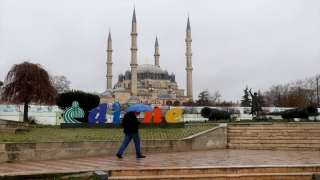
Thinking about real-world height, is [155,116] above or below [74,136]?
above

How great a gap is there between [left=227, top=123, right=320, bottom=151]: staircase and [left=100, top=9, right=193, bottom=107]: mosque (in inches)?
2328

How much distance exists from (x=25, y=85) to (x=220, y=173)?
680 inches

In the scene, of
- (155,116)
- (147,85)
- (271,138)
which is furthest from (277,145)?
(147,85)

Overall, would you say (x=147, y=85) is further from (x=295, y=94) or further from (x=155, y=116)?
(x=155, y=116)

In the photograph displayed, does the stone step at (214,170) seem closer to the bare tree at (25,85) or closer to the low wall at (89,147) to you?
the low wall at (89,147)

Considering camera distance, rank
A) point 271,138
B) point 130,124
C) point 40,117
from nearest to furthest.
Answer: point 130,124, point 271,138, point 40,117

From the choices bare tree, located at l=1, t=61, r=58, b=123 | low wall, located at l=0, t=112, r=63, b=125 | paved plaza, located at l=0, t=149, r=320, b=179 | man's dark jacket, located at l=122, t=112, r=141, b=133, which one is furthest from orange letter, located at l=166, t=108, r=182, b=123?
low wall, located at l=0, t=112, r=63, b=125

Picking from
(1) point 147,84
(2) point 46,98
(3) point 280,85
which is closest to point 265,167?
(2) point 46,98

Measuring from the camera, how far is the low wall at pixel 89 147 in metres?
8.31

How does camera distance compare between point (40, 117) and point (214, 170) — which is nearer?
point (214, 170)

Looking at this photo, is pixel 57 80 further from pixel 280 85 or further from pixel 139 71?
pixel 280 85

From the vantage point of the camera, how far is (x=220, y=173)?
7.02m

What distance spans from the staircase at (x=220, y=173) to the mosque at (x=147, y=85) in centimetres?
6589

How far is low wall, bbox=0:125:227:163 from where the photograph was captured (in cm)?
831
